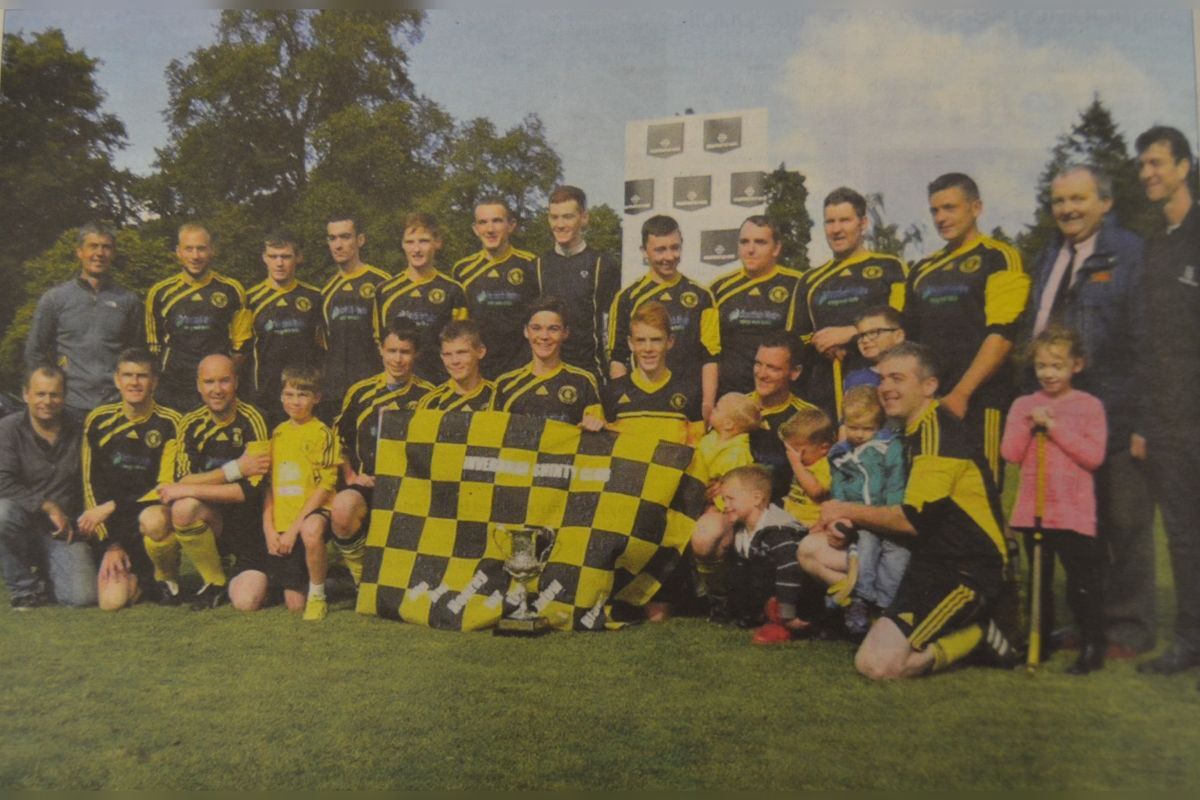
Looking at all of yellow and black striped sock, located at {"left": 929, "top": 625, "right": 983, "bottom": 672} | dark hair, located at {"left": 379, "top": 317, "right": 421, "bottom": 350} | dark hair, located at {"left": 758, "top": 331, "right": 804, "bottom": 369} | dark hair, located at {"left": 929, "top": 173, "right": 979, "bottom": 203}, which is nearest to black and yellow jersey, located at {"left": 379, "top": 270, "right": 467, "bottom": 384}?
dark hair, located at {"left": 379, "top": 317, "right": 421, "bottom": 350}

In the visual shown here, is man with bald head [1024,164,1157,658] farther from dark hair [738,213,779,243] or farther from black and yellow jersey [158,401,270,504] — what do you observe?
black and yellow jersey [158,401,270,504]

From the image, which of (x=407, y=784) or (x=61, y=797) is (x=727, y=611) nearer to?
(x=407, y=784)

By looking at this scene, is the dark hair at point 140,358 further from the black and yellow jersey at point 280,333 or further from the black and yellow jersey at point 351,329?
the black and yellow jersey at point 351,329

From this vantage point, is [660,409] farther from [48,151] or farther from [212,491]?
[48,151]

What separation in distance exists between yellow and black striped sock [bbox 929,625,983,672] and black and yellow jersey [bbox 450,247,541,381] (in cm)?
160

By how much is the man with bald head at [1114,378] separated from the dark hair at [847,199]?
586 mm

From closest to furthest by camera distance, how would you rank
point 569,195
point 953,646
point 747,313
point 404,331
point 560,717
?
point 953,646 → point 560,717 → point 747,313 → point 569,195 → point 404,331

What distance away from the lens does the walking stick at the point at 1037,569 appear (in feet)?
9.67

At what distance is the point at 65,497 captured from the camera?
3.69m

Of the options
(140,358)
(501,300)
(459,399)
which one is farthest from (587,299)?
(140,358)

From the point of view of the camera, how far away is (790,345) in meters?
3.19

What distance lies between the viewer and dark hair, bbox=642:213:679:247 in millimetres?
3301

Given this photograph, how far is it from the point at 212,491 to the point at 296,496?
32 centimetres

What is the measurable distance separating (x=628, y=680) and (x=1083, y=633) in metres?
1.36
